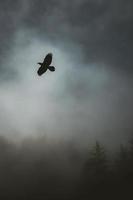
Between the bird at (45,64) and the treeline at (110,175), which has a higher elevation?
the treeline at (110,175)

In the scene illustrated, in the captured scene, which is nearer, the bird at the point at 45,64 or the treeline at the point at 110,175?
the bird at the point at 45,64

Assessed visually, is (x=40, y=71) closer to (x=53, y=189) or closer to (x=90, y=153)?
(x=90, y=153)

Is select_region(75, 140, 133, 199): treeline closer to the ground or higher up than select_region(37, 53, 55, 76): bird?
higher up

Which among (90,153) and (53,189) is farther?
(53,189)

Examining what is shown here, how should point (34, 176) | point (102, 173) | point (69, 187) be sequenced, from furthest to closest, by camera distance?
1. point (34, 176)
2. point (69, 187)
3. point (102, 173)

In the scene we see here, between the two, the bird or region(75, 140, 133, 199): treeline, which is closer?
the bird

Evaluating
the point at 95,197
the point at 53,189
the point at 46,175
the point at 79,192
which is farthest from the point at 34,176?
the point at 95,197

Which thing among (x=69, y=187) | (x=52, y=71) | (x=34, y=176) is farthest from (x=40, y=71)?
(x=34, y=176)

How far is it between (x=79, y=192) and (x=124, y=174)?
768 inches

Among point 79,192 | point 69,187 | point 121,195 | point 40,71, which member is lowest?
point 40,71

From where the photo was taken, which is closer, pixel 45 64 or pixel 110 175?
pixel 45 64

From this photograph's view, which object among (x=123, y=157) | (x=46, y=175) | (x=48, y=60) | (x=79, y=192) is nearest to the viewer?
(x=48, y=60)

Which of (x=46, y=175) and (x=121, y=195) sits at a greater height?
(x=46, y=175)

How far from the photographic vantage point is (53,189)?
108625 mm
